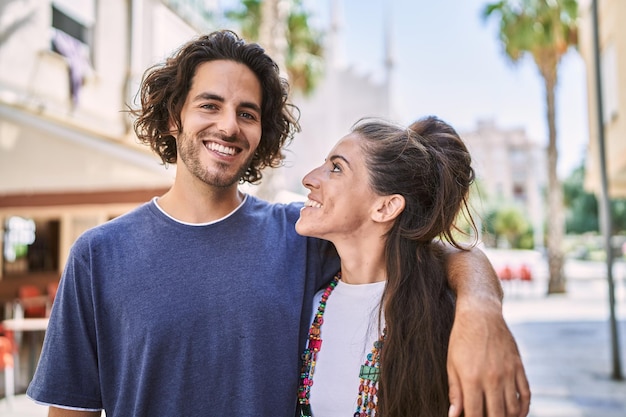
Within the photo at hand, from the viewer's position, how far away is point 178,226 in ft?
6.87

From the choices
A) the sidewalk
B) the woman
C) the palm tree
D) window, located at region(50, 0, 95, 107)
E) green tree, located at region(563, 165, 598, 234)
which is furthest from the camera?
green tree, located at region(563, 165, 598, 234)

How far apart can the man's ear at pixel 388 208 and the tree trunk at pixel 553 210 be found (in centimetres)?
1843

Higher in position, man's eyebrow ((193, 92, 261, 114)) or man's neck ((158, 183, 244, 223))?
man's eyebrow ((193, 92, 261, 114))

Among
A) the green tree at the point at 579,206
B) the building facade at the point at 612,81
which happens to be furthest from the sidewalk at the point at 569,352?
the green tree at the point at 579,206

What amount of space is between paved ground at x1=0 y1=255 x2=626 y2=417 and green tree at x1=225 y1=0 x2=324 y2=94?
27.7 feet

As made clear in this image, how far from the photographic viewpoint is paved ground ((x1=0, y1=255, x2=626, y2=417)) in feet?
22.5

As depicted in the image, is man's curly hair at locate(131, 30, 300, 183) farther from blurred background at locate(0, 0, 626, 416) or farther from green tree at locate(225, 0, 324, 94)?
green tree at locate(225, 0, 324, 94)

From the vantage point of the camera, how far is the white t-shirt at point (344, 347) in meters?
1.93

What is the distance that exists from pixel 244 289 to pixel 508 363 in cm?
85

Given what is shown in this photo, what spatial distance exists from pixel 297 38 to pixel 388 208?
16.6 meters

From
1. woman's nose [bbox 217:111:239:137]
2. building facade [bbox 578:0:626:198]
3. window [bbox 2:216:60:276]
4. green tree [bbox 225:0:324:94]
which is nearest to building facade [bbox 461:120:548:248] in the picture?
green tree [bbox 225:0:324:94]

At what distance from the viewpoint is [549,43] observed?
18453mm

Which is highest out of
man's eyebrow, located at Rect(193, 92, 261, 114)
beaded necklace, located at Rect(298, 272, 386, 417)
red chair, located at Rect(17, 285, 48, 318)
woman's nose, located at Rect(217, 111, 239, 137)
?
man's eyebrow, located at Rect(193, 92, 261, 114)

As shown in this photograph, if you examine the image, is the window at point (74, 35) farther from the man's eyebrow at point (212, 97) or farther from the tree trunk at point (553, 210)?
the tree trunk at point (553, 210)
